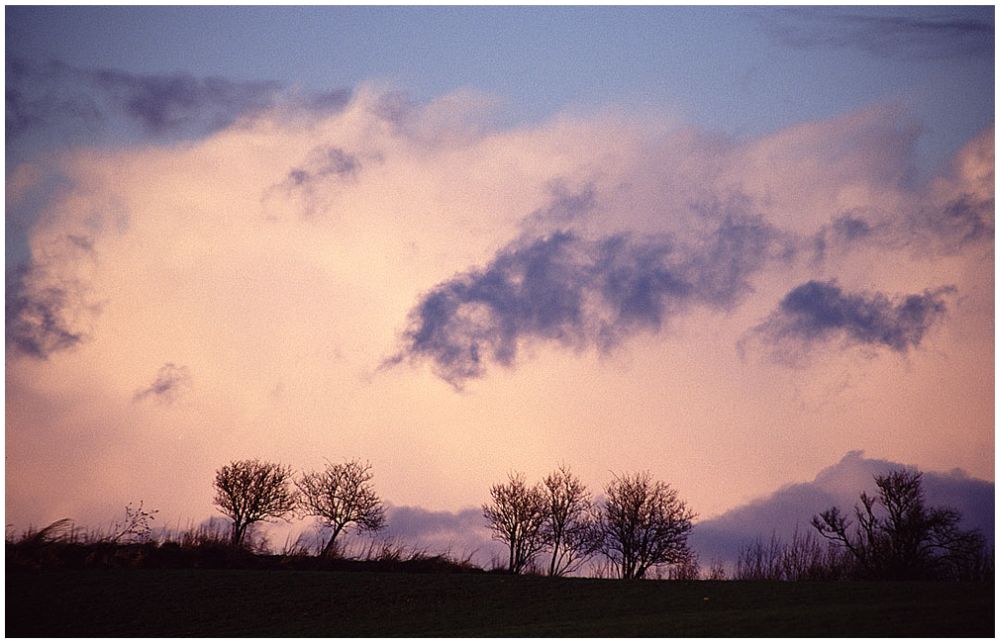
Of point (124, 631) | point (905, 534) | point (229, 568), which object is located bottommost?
point (124, 631)

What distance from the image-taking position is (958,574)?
33.3m

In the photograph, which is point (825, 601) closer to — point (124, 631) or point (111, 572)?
point (124, 631)

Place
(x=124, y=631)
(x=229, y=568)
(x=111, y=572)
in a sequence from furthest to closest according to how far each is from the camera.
Answer: (x=229, y=568)
(x=111, y=572)
(x=124, y=631)

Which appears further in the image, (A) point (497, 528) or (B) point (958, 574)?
(A) point (497, 528)

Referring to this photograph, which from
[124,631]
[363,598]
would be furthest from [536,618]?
[124,631]

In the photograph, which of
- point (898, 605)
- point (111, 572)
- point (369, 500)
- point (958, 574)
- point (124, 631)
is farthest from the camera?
point (369, 500)

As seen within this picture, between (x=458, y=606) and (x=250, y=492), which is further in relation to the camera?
(x=250, y=492)

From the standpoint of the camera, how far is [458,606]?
52.9 feet

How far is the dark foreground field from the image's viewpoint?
39.8 feet

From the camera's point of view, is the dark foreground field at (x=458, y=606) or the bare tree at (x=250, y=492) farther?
the bare tree at (x=250, y=492)

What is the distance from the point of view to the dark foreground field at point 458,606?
12.1 m

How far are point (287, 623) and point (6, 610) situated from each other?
493 cm

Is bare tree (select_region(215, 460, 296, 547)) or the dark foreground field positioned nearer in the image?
the dark foreground field

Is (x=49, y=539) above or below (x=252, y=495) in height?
below
